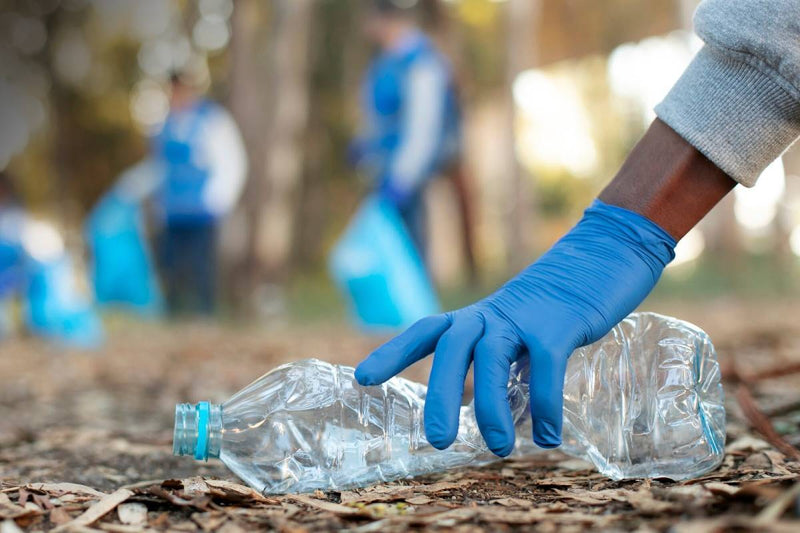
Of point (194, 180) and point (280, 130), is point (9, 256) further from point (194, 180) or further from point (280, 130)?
point (280, 130)

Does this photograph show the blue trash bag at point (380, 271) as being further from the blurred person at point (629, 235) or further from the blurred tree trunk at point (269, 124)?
the blurred person at point (629, 235)

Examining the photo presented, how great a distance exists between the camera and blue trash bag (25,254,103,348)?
759cm

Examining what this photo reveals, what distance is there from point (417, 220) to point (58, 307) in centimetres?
331

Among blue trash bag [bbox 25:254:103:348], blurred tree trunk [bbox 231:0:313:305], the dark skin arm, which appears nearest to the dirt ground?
the dark skin arm

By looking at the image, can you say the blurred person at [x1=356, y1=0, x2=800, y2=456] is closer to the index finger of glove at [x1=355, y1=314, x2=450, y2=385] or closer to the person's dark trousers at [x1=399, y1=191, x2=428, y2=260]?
the index finger of glove at [x1=355, y1=314, x2=450, y2=385]

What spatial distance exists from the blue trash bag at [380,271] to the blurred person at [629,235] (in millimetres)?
4437

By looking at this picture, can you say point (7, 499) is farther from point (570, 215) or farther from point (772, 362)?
point (570, 215)

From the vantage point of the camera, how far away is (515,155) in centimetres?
1237

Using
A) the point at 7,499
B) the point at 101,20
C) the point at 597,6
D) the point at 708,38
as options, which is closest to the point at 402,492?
the point at 7,499

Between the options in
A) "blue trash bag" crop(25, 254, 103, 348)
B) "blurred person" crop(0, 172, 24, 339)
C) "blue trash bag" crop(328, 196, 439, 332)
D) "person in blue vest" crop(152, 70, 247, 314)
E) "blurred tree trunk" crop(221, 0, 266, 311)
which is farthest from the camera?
"blurred tree trunk" crop(221, 0, 266, 311)

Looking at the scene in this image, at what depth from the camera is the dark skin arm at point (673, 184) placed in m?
1.91

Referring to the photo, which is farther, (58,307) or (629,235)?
(58,307)

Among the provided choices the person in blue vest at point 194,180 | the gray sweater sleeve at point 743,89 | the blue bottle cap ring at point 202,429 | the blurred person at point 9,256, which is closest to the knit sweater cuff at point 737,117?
the gray sweater sleeve at point 743,89

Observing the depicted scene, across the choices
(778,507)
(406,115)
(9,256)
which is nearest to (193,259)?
(9,256)
